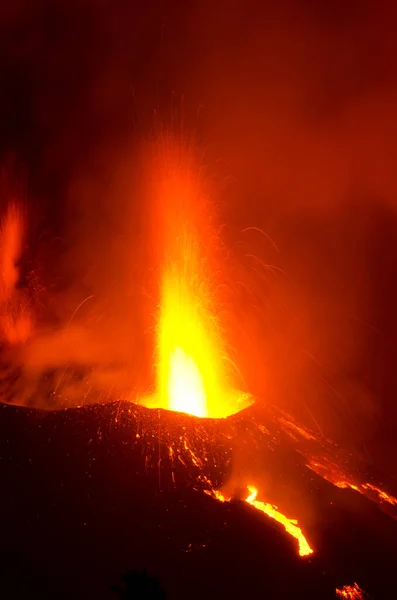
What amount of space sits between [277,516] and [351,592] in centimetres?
180

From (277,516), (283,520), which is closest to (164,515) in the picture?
(277,516)

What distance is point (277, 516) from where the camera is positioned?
400 inches

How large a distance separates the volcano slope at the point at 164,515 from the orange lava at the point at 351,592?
5.1 inches

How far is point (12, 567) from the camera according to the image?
817 centimetres

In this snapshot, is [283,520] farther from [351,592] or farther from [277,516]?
[351,592]

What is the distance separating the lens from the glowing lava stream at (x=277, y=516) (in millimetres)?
9578

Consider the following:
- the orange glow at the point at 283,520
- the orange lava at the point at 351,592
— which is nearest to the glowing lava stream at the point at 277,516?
the orange glow at the point at 283,520

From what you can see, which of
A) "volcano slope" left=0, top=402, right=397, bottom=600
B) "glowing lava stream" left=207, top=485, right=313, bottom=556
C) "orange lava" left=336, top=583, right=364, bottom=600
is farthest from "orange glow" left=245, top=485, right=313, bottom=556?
"orange lava" left=336, top=583, right=364, bottom=600

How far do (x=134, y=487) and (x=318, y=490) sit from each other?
412 cm

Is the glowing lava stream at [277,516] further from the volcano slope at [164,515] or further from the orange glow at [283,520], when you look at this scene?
the volcano slope at [164,515]

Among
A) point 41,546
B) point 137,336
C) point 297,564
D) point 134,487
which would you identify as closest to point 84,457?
point 134,487

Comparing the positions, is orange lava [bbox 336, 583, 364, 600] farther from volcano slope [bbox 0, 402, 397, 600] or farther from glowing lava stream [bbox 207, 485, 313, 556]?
glowing lava stream [bbox 207, 485, 313, 556]

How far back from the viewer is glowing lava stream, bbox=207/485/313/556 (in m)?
9.58

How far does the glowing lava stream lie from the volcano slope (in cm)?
16
